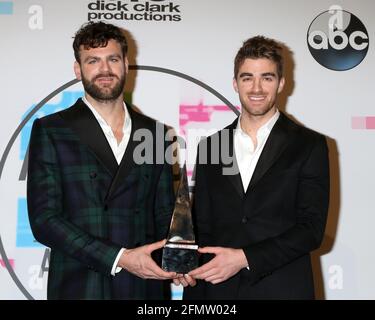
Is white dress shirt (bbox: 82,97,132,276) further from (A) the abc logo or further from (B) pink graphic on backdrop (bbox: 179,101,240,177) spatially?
(A) the abc logo

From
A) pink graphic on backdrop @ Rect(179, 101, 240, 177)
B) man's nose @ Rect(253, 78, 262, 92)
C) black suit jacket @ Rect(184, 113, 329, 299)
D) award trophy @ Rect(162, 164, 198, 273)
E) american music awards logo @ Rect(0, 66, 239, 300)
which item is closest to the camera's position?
award trophy @ Rect(162, 164, 198, 273)

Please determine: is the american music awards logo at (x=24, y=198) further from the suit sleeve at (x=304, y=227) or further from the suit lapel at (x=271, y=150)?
the suit sleeve at (x=304, y=227)

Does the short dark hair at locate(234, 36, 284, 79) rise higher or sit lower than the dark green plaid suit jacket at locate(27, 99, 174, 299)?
higher

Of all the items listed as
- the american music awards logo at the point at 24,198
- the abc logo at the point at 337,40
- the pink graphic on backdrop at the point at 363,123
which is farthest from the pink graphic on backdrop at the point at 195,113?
the pink graphic on backdrop at the point at 363,123

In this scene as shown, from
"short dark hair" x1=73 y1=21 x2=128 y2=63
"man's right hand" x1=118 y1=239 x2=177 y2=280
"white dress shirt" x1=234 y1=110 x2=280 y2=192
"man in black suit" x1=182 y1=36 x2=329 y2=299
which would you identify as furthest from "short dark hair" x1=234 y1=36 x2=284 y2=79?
"man's right hand" x1=118 y1=239 x2=177 y2=280

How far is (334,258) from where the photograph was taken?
3.15m

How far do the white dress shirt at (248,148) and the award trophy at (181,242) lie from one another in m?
0.29

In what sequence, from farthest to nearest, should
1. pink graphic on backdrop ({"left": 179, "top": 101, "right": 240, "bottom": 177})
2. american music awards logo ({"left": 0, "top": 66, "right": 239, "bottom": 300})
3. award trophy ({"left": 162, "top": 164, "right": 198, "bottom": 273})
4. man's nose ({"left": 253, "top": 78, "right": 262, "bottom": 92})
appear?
pink graphic on backdrop ({"left": 179, "top": 101, "right": 240, "bottom": 177}) → american music awards logo ({"left": 0, "top": 66, "right": 239, "bottom": 300}) → man's nose ({"left": 253, "top": 78, "right": 262, "bottom": 92}) → award trophy ({"left": 162, "top": 164, "right": 198, "bottom": 273})

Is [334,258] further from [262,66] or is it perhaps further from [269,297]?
[262,66]

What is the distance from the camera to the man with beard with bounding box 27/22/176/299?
7.23ft

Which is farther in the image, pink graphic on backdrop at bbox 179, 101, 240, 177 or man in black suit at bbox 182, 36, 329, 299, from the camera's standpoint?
pink graphic on backdrop at bbox 179, 101, 240, 177

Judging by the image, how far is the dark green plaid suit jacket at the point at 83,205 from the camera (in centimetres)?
223

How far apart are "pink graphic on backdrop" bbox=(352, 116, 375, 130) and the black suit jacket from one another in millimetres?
939

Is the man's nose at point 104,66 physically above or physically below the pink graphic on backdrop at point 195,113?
above
